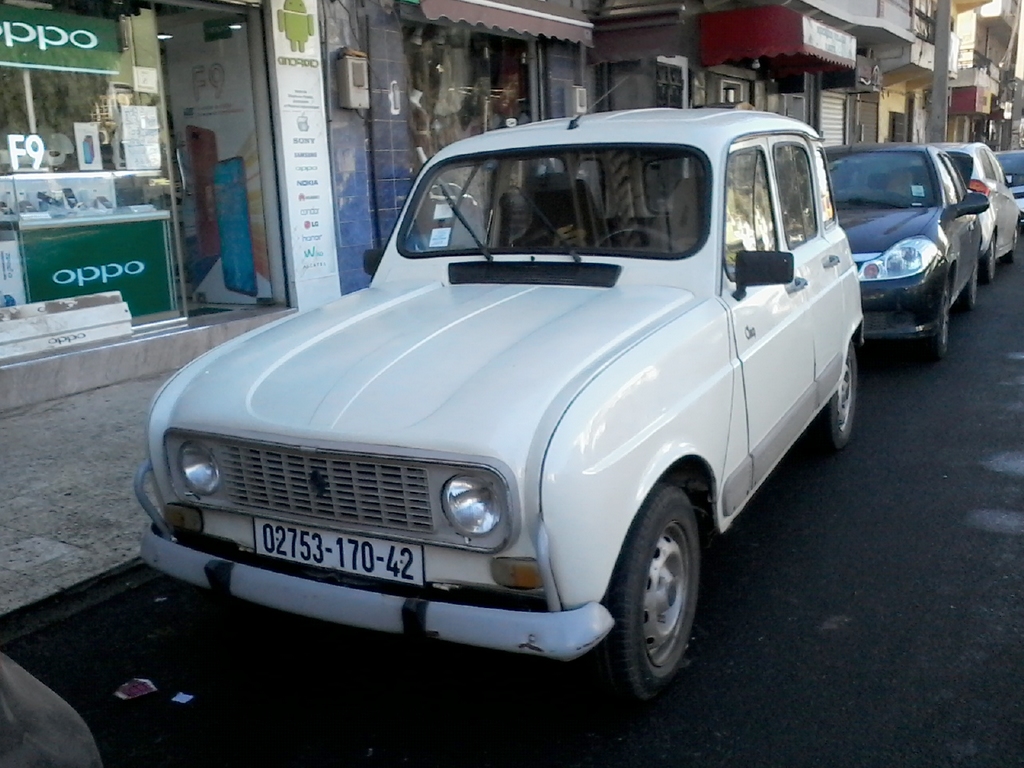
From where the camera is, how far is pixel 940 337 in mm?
7746

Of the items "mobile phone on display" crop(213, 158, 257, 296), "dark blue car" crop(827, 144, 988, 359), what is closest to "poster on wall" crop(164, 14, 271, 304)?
"mobile phone on display" crop(213, 158, 257, 296)

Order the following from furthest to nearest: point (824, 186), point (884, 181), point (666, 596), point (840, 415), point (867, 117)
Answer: point (867, 117) < point (884, 181) < point (840, 415) < point (824, 186) < point (666, 596)

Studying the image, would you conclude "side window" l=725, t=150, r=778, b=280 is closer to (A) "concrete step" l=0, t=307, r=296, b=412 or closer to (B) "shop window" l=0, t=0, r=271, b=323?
(A) "concrete step" l=0, t=307, r=296, b=412

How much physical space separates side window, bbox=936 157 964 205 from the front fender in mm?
5980

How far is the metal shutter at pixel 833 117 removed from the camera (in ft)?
74.9

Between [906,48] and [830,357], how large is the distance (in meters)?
24.0

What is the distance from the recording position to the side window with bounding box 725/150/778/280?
13.0 feet

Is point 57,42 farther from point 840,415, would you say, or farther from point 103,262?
point 840,415

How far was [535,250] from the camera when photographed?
4141mm

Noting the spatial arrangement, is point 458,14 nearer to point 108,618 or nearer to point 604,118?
point 604,118

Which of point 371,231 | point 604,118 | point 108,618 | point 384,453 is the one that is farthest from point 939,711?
point 371,231

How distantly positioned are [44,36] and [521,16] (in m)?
4.60

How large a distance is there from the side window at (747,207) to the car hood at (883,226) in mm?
3207

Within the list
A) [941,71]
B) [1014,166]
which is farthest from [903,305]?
[941,71]
